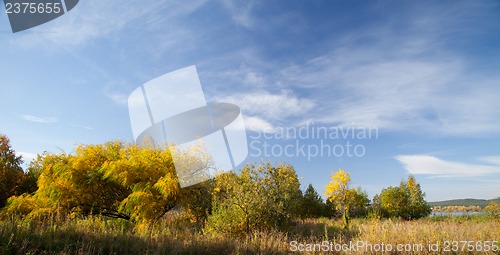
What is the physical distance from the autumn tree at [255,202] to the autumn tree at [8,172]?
16157 millimetres

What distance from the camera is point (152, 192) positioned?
12.4 meters

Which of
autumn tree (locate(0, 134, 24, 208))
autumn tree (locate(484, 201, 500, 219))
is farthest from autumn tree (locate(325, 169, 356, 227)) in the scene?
autumn tree (locate(0, 134, 24, 208))

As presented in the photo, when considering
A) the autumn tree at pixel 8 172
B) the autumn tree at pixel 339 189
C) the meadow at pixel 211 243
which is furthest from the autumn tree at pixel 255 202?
the autumn tree at pixel 8 172

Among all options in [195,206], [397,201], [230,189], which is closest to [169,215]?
[195,206]

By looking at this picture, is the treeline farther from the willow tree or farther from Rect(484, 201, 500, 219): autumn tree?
Rect(484, 201, 500, 219): autumn tree

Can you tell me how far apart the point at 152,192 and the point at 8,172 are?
45.9ft

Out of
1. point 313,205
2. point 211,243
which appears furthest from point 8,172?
point 313,205

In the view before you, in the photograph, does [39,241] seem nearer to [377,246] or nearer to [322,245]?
[322,245]

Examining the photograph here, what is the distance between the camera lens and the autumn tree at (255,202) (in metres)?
10.3

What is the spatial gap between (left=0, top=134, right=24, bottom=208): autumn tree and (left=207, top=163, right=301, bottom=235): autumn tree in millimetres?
16157

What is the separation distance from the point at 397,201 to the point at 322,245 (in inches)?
754

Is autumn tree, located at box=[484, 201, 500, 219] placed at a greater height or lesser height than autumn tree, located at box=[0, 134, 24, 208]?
lesser

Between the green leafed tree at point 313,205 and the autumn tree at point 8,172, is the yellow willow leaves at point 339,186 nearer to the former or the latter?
the green leafed tree at point 313,205

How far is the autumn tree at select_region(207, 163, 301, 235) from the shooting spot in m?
10.3
